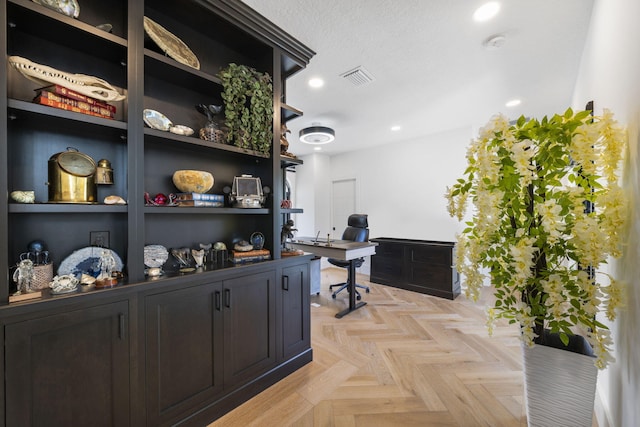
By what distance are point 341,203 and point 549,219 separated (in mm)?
5201

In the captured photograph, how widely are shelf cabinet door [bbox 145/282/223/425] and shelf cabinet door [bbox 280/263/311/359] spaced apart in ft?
1.76

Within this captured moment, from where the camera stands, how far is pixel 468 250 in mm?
1273

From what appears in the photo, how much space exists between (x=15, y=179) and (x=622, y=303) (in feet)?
8.99

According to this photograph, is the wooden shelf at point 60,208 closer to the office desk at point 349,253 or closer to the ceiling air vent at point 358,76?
the office desk at point 349,253

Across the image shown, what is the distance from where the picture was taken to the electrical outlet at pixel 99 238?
1442 mm

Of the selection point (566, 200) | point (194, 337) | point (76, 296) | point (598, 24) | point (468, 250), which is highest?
point (598, 24)

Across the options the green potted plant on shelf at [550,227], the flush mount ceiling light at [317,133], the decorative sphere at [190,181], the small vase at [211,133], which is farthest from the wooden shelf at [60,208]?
the flush mount ceiling light at [317,133]

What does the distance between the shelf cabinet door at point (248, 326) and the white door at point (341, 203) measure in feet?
14.1

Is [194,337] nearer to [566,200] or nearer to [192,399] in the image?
[192,399]

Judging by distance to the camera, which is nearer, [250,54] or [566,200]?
[566,200]

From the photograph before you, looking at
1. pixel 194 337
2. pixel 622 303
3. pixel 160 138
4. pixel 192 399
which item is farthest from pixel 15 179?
pixel 622 303

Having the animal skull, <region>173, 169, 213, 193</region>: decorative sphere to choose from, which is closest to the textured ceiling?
the animal skull

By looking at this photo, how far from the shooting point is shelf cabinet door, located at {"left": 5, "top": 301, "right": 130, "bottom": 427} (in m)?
1.04

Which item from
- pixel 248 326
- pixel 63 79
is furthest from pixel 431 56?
pixel 248 326
